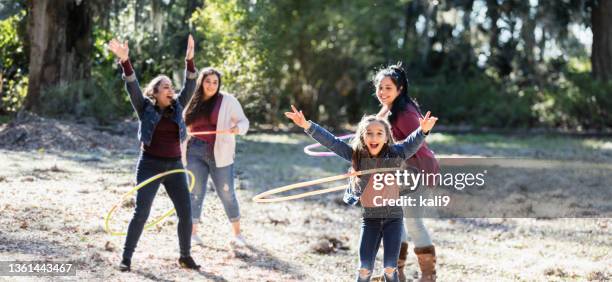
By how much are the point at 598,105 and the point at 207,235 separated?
15578 millimetres

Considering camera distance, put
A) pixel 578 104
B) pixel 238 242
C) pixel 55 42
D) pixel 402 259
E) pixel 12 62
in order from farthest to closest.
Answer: pixel 578 104 → pixel 12 62 → pixel 55 42 → pixel 238 242 → pixel 402 259

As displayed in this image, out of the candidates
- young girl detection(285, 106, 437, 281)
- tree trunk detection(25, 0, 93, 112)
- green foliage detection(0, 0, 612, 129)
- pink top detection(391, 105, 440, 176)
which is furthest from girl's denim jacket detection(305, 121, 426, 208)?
tree trunk detection(25, 0, 93, 112)

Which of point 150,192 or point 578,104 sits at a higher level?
point 578,104

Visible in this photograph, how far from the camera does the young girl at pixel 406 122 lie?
209 inches

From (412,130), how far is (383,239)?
80cm

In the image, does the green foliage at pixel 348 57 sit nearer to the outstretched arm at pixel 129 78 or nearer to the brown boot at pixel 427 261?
the outstretched arm at pixel 129 78

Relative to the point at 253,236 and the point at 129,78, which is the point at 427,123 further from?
the point at 253,236

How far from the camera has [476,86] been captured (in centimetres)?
2398

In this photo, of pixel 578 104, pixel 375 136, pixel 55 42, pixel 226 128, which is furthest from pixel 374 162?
pixel 578 104

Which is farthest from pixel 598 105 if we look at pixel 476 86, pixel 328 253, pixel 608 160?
pixel 328 253

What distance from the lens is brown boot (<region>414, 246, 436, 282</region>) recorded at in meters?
5.52

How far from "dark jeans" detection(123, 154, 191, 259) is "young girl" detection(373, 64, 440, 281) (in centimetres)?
146

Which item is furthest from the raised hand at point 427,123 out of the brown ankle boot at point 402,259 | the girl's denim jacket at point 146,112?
the girl's denim jacket at point 146,112

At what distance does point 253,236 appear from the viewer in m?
7.49
